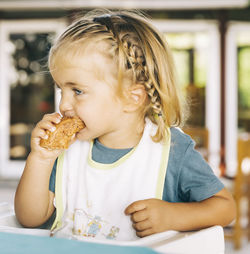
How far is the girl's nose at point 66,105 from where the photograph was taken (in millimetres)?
1201

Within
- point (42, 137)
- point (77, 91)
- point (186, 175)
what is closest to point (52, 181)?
point (42, 137)

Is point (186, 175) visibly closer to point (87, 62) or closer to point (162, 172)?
point (162, 172)

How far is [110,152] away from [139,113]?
143mm

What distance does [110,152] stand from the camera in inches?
50.6

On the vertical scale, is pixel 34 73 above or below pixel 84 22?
above

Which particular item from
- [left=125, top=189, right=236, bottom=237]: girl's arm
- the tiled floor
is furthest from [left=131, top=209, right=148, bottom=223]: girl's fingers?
the tiled floor

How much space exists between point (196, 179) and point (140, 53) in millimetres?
372

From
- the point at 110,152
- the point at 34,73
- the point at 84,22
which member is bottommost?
the point at 110,152

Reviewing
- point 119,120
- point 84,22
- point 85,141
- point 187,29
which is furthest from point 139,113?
point 187,29

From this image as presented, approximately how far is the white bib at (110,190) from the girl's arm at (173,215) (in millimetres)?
120

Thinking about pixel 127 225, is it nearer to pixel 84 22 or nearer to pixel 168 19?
pixel 84 22

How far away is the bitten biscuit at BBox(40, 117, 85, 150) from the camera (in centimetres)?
119

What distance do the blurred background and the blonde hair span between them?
196 inches

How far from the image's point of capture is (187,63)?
6.48 m
